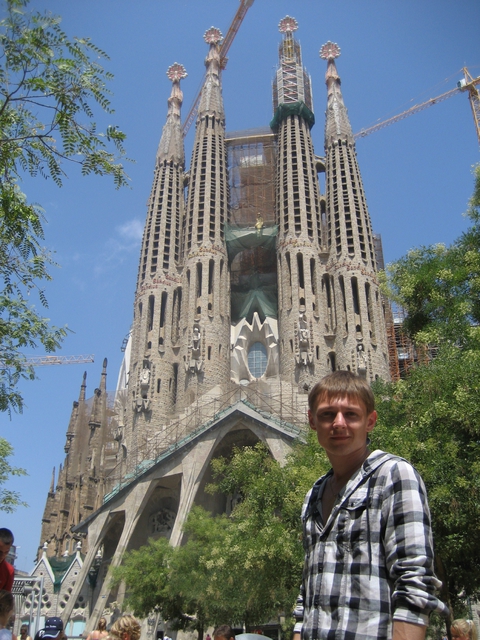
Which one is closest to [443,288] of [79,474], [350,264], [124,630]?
[124,630]

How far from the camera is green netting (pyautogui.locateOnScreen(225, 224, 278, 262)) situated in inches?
1682

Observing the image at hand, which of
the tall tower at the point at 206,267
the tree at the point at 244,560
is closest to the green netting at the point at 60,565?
the tall tower at the point at 206,267

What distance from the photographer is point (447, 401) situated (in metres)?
13.2

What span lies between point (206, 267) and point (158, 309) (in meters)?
4.11

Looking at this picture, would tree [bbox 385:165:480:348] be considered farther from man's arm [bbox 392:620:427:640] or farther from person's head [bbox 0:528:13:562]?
man's arm [bbox 392:620:427:640]

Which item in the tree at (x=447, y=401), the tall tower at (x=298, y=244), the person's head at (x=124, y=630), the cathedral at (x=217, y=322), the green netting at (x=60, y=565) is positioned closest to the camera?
the person's head at (x=124, y=630)

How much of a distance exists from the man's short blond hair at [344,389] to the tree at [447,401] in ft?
33.9

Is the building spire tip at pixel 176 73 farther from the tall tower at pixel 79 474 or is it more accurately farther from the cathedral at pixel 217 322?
the tall tower at pixel 79 474

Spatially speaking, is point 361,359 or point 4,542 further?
point 361,359

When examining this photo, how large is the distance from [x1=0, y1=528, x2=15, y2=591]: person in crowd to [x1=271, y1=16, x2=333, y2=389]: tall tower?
103 feet

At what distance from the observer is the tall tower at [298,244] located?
37312mm

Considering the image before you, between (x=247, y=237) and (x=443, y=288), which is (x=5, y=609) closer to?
(x=443, y=288)

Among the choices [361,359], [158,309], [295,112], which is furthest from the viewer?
[295,112]

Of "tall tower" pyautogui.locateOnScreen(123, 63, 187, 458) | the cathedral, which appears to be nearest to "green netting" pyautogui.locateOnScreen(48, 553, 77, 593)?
the cathedral
